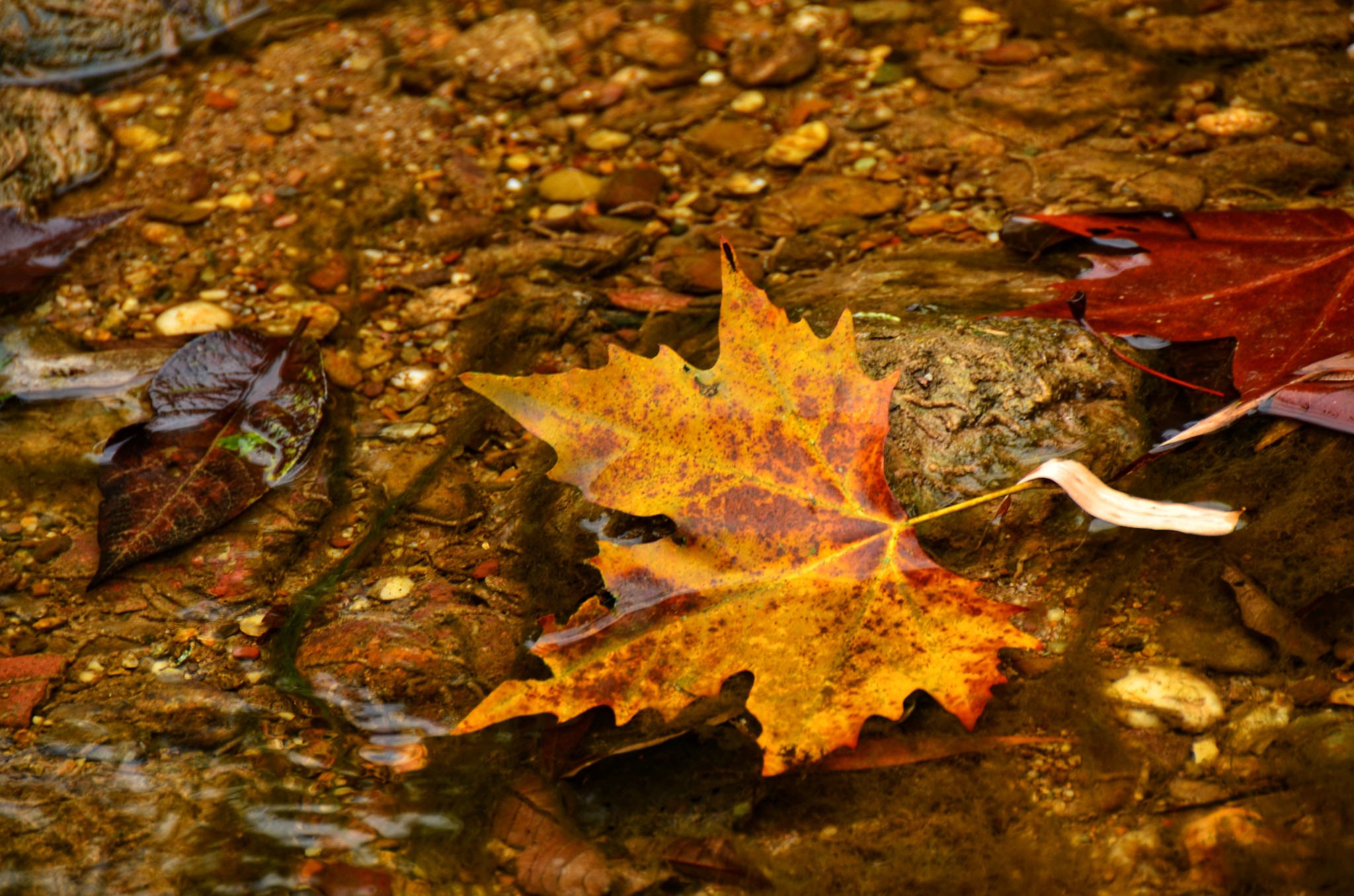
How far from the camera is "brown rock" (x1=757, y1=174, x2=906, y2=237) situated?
2742mm

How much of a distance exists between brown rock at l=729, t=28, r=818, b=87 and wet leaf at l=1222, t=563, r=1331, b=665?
2.15m

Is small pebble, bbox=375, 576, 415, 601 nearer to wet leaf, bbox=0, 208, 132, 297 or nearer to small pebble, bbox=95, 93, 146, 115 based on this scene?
wet leaf, bbox=0, 208, 132, 297

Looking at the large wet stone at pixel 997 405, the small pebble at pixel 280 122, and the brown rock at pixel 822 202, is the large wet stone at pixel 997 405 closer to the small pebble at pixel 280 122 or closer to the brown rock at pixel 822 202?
the brown rock at pixel 822 202

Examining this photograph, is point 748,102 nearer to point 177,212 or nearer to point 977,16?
point 977,16

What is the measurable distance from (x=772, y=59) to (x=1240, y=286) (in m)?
1.86

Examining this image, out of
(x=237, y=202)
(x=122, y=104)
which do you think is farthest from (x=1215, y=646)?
(x=122, y=104)

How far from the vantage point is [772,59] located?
3.28 metres

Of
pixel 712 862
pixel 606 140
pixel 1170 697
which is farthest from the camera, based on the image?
pixel 606 140

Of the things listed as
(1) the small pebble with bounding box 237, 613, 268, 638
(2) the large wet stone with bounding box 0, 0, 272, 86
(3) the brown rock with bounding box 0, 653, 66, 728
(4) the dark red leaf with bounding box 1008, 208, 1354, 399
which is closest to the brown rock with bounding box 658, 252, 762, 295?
(4) the dark red leaf with bounding box 1008, 208, 1354, 399

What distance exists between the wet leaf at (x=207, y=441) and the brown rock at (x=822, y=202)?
1.28 metres

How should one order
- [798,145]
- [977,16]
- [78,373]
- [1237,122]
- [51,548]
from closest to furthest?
[51,548], [78,373], [1237,122], [798,145], [977,16]

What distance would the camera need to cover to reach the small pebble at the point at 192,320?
2574 mm

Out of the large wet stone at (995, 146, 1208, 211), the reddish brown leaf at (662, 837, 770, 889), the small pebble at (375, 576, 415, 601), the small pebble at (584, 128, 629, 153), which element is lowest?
the reddish brown leaf at (662, 837, 770, 889)

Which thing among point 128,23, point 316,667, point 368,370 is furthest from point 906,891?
point 128,23
